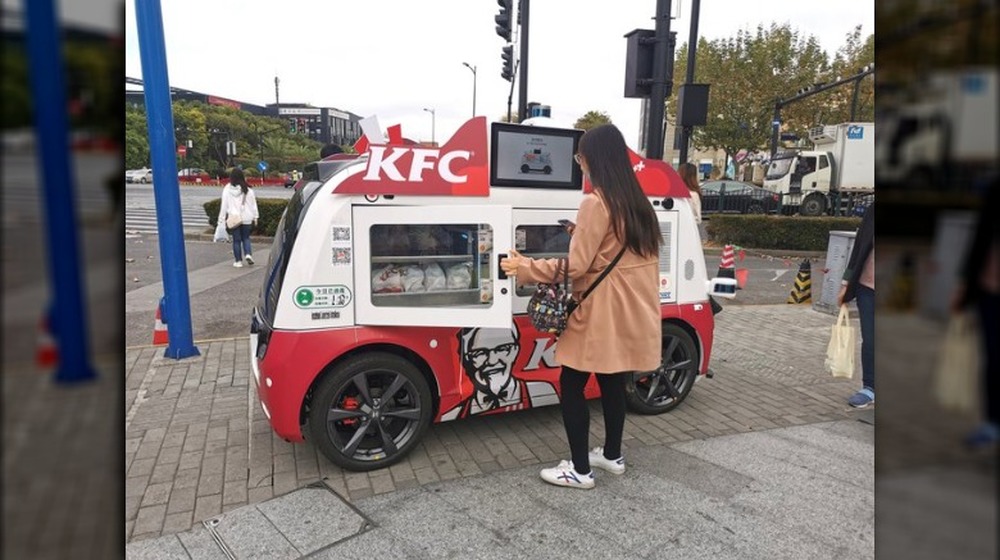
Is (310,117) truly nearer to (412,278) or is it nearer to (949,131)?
(412,278)

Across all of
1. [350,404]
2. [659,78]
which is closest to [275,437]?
[350,404]

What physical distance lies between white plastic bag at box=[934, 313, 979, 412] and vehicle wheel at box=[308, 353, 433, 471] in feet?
10.6

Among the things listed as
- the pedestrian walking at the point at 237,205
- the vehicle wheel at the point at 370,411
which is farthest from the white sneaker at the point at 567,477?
the pedestrian walking at the point at 237,205

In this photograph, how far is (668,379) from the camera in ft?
14.9

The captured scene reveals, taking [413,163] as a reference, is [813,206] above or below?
above

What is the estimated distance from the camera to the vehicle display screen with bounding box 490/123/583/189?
3670 mm

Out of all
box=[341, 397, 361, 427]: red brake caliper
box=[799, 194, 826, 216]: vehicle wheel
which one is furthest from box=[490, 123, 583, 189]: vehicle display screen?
box=[799, 194, 826, 216]: vehicle wheel

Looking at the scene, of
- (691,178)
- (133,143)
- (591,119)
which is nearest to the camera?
(133,143)

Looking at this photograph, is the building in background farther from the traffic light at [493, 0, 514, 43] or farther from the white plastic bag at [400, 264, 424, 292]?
the white plastic bag at [400, 264, 424, 292]

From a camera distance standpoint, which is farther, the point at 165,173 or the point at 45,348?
the point at 165,173

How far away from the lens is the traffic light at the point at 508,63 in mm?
14172

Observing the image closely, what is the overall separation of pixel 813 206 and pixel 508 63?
544 inches

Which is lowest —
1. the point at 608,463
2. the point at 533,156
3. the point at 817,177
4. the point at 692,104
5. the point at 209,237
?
the point at 608,463

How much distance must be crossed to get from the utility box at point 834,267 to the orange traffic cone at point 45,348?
9.27 meters
